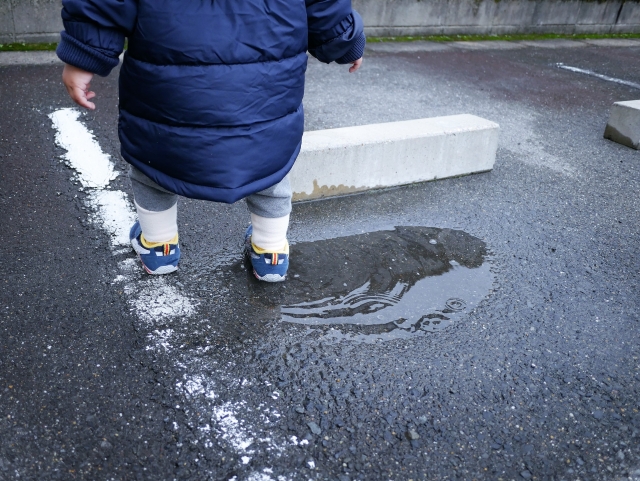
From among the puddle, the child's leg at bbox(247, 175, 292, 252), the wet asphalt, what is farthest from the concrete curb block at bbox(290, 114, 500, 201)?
the child's leg at bbox(247, 175, 292, 252)

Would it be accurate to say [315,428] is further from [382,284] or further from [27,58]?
[27,58]

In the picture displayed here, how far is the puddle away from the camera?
236 cm

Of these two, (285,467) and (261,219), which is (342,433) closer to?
(285,467)

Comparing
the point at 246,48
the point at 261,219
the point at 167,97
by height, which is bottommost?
the point at 261,219

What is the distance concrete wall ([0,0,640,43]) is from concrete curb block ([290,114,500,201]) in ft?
12.7

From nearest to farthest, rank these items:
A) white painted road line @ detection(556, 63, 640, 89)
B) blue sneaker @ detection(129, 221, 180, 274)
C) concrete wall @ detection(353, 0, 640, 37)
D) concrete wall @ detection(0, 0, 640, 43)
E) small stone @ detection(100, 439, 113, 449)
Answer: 1. small stone @ detection(100, 439, 113, 449)
2. blue sneaker @ detection(129, 221, 180, 274)
3. concrete wall @ detection(0, 0, 640, 43)
4. white painted road line @ detection(556, 63, 640, 89)
5. concrete wall @ detection(353, 0, 640, 37)

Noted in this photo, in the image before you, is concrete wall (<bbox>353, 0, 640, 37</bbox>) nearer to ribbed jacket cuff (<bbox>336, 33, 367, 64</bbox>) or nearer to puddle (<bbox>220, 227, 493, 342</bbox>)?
puddle (<bbox>220, 227, 493, 342</bbox>)

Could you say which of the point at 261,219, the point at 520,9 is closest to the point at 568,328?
the point at 261,219

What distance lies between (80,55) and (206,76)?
1.34 feet

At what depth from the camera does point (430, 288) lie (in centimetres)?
261

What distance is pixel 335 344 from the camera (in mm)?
2205

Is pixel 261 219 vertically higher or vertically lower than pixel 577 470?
higher

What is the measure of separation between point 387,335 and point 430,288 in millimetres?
422

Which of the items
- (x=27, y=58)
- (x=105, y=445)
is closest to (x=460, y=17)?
(x=27, y=58)
